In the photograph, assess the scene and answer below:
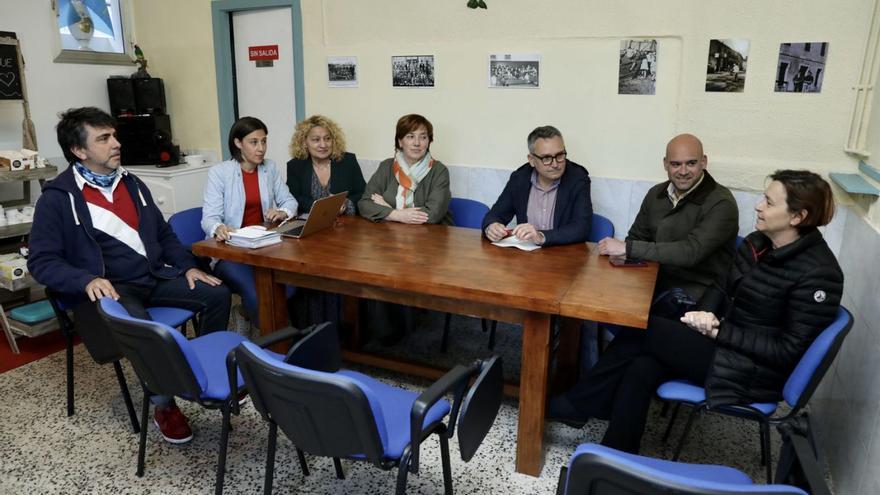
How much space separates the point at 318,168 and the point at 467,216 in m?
0.94

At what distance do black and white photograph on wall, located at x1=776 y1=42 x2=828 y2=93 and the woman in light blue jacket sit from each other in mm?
2612

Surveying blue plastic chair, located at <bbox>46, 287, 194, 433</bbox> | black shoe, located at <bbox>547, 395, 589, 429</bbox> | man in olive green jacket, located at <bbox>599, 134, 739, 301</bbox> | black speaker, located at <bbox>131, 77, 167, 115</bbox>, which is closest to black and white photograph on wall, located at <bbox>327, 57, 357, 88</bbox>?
black speaker, located at <bbox>131, 77, 167, 115</bbox>

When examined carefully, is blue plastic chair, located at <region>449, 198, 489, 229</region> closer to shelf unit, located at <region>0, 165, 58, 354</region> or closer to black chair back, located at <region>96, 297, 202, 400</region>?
black chair back, located at <region>96, 297, 202, 400</region>

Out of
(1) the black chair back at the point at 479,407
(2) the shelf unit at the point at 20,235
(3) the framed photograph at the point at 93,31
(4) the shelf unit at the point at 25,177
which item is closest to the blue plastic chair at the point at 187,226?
(2) the shelf unit at the point at 20,235

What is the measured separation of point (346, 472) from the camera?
231 centimetres

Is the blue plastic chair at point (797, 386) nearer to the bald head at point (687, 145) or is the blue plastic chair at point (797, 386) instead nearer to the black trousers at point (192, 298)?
the bald head at point (687, 145)

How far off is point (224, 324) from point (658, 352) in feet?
6.28

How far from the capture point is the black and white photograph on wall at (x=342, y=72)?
4090 mm

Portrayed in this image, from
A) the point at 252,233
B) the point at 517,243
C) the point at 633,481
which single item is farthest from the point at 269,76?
the point at 633,481

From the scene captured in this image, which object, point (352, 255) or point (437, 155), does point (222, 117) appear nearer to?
point (437, 155)

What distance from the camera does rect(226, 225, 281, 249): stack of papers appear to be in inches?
104

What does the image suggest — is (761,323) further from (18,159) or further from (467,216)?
(18,159)

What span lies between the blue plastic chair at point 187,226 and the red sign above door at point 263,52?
5.58ft

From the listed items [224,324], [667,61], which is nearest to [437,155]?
[667,61]
